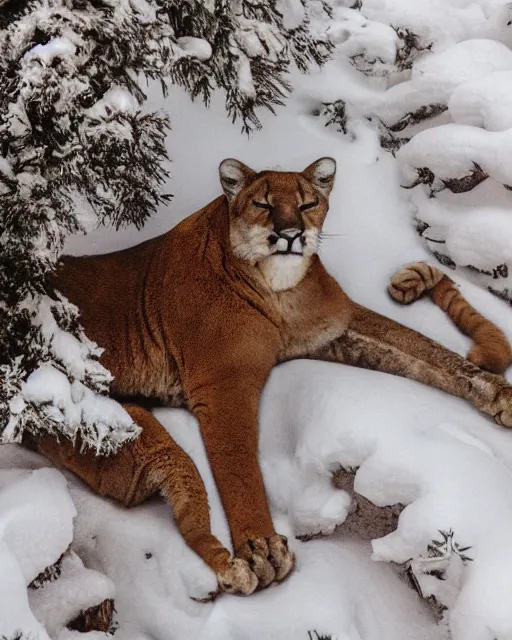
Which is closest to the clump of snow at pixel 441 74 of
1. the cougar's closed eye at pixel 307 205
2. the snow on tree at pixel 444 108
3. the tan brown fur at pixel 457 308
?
the snow on tree at pixel 444 108

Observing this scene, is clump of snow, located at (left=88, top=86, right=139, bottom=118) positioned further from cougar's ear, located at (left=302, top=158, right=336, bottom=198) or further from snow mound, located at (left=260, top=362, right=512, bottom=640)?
snow mound, located at (left=260, top=362, right=512, bottom=640)

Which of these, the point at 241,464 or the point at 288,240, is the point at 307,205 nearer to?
the point at 288,240

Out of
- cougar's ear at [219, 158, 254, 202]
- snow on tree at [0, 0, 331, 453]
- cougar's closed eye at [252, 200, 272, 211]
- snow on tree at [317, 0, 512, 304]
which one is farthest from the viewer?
snow on tree at [317, 0, 512, 304]

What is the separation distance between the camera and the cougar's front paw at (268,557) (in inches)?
115

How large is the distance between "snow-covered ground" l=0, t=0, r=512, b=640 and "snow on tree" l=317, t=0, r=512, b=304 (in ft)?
0.36

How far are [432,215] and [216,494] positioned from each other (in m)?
1.96

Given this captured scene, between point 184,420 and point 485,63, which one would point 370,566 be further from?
point 485,63

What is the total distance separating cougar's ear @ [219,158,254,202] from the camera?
370cm

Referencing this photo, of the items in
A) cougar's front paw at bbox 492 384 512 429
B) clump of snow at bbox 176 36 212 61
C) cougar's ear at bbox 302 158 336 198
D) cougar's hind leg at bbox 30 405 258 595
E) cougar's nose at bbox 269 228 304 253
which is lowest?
cougar's hind leg at bbox 30 405 258 595

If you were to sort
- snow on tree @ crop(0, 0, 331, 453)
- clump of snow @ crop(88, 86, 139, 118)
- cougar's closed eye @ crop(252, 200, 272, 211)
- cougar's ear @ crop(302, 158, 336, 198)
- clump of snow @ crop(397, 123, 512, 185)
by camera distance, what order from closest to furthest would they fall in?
snow on tree @ crop(0, 0, 331, 453) < clump of snow @ crop(88, 86, 139, 118) < cougar's closed eye @ crop(252, 200, 272, 211) < cougar's ear @ crop(302, 158, 336, 198) < clump of snow @ crop(397, 123, 512, 185)

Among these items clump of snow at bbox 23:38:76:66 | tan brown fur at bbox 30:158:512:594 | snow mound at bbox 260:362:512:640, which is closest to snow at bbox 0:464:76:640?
tan brown fur at bbox 30:158:512:594

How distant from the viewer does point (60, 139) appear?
2.88 m

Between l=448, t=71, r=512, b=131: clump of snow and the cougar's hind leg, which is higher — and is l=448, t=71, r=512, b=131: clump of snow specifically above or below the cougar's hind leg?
above

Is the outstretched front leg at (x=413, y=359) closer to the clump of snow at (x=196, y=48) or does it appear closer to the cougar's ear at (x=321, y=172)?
the cougar's ear at (x=321, y=172)
